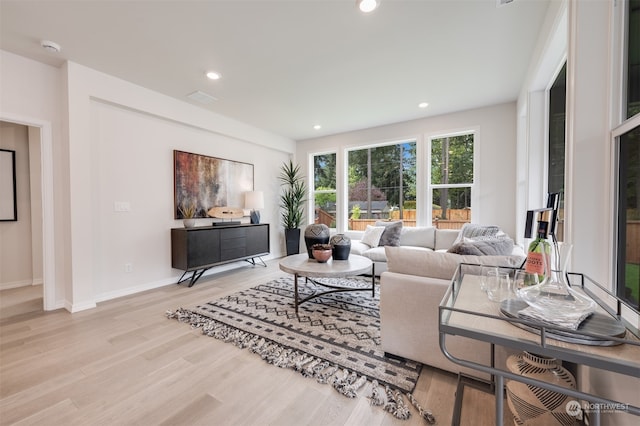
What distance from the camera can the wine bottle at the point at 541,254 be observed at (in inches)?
44.0

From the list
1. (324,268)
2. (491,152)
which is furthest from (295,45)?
(491,152)

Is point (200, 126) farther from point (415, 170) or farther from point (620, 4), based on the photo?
point (620, 4)

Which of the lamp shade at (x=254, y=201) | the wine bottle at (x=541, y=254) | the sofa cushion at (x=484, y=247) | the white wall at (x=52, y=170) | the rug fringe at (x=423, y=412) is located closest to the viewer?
the wine bottle at (x=541, y=254)

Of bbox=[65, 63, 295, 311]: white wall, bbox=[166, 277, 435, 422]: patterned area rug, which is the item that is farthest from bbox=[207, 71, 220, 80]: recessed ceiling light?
bbox=[166, 277, 435, 422]: patterned area rug

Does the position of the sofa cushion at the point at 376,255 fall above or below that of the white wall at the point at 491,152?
below

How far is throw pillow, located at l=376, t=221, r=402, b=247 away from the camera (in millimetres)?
4363

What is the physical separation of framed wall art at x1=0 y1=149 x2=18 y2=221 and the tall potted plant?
13.1 feet

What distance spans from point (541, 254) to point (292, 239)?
15.6 ft

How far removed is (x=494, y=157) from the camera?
4047 millimetres

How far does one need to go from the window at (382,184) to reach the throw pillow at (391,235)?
46 cm

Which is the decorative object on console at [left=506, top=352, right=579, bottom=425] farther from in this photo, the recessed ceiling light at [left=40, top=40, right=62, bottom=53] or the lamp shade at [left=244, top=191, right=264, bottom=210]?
the recessed ceiling light at [left=40, top=40, right=62, bottom=53]

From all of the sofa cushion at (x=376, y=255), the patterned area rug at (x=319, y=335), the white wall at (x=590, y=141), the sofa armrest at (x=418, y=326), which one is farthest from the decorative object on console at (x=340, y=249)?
the white wall at (x=590, y=141)

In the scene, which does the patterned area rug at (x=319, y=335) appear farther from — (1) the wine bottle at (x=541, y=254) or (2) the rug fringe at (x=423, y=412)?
(1) the wine bottle at (x=541, y=254)

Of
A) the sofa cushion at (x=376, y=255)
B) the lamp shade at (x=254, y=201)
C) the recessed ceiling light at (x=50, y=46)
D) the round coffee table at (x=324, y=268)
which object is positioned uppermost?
the recessed ceiling light at (x=50, y=46)
